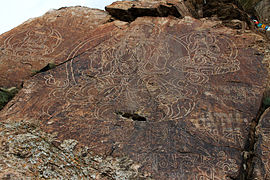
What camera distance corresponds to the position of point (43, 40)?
6039mm

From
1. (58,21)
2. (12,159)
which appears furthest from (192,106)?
(58,21)

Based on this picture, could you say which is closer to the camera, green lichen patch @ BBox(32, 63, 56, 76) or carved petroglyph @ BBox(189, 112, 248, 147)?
carved petroglyph @ BBox(189, 112, 248, 147)

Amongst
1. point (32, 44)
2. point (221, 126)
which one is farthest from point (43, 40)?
point (221, 126)

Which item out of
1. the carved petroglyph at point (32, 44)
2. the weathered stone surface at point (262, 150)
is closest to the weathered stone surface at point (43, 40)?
the carved petroglyph at point (32, 44)

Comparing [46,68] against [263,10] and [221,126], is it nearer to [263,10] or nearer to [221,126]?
[221,126]

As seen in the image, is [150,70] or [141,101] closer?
[141,101]

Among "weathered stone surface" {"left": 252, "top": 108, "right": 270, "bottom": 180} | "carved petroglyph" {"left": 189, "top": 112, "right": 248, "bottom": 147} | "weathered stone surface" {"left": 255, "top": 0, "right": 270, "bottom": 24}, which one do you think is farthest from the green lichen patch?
"weathered stone surface" {"left": 255, "top": 0, "right": 270, "bottom": 24}

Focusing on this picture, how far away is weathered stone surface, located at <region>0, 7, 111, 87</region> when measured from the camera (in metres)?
5.58

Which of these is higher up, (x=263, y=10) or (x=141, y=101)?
(x=141, y=101)

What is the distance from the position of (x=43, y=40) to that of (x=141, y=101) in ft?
9.49

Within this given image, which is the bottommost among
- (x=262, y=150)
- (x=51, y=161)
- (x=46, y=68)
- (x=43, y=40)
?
(x=262, y=150)

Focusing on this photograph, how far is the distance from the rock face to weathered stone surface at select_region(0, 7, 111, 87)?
4 cm

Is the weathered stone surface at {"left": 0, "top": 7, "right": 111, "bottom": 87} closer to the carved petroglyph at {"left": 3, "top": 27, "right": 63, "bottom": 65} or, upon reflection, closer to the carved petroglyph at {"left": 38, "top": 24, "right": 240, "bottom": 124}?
the carved petroglyph at {"left": 3, "top": 27, "right": 63, "bottom": 65}

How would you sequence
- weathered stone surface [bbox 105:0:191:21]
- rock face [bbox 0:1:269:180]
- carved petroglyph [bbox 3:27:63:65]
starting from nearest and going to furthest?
rock face [bbox 0:1:269:180]
carved petroglyph [bbox 3:27:63:65]
weathered stone surface [bbox 105:0:191:21]
